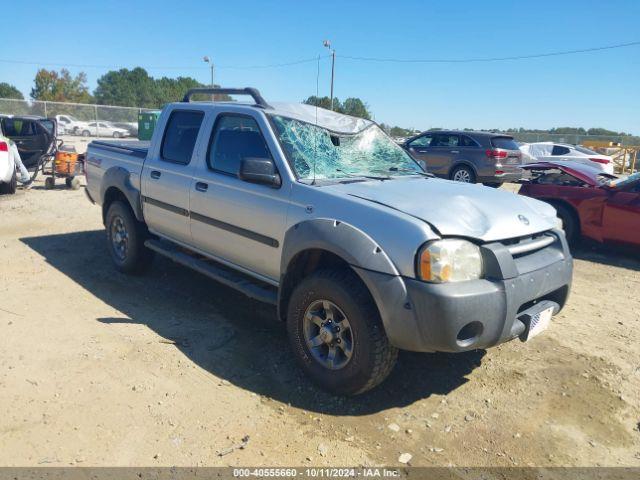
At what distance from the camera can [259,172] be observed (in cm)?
358

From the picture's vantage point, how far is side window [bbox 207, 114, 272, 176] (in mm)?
4047

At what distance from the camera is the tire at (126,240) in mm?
5438

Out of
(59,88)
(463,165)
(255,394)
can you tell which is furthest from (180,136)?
(59,88)

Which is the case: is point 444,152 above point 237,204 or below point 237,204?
above

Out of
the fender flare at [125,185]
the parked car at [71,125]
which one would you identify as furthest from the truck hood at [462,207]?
the parked car at [71,125]

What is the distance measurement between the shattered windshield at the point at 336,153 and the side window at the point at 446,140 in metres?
9.73

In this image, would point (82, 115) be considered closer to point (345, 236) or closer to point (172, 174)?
point (172, 174)

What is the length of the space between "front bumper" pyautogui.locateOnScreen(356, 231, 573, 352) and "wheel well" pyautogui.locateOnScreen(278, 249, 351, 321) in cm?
47

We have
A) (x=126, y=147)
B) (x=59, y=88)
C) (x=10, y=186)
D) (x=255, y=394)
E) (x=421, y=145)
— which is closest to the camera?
(x=255, y=394)

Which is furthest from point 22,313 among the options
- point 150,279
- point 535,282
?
point 535,282

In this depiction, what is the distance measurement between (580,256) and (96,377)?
673 centimetres

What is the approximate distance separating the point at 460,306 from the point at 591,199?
5.58 meters

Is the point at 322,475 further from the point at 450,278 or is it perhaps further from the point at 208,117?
the point at 208,117

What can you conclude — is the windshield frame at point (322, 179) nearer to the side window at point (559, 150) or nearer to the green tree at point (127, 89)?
the side window at point (559, 150)
